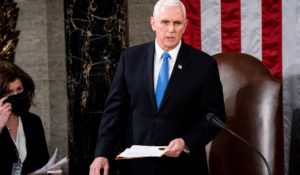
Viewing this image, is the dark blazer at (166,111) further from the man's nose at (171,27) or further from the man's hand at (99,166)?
the man's nose at (171,27)

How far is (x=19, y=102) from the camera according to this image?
9.12ft

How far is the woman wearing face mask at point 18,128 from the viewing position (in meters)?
2.70

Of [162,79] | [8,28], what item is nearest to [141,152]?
[162,79]

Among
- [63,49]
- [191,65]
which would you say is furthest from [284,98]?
[63,49]

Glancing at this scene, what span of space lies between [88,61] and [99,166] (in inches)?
70.8

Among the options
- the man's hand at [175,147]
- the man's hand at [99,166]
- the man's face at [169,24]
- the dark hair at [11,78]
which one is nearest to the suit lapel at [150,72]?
the man's face at [169,24]

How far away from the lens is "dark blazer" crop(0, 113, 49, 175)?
270cm

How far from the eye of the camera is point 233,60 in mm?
3002

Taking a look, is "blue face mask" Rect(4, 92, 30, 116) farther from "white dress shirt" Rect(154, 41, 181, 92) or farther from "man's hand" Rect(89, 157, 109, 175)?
"white dress shirt" Rect(154, 41, 181, 92)

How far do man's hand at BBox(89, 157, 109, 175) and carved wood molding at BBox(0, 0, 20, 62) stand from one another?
202 cm

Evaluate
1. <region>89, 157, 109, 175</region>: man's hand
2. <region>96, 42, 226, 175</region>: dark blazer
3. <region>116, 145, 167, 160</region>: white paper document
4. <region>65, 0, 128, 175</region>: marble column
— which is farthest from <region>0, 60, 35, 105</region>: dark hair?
<region>65, 0, 128, 175</region>: marble column

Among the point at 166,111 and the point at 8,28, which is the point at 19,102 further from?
the point at 8,28

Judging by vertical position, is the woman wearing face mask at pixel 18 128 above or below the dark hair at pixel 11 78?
below

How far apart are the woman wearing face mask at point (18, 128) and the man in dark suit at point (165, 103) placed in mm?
664
